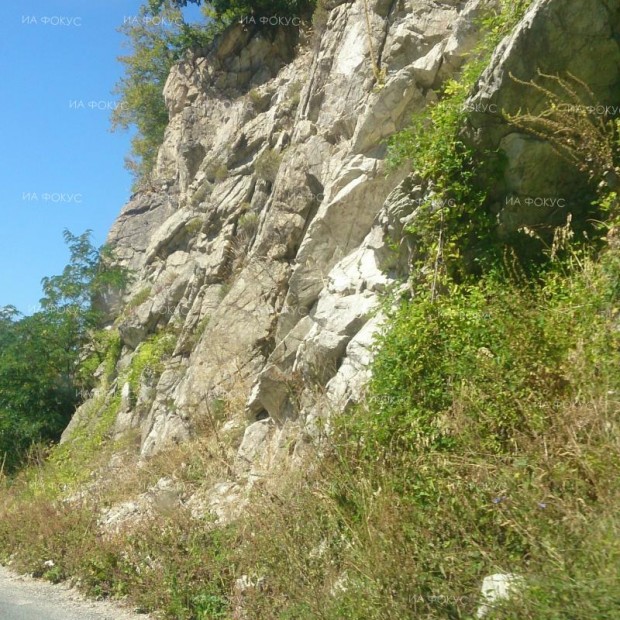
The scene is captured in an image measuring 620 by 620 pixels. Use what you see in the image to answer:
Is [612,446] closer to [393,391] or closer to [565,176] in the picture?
[393,391]

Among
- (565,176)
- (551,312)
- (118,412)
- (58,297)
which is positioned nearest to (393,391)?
(551,312)

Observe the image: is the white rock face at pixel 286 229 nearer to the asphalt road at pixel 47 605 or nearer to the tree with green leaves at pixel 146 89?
the asphalt road at pixel 47 605

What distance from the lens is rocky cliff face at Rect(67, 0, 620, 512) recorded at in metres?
8.66

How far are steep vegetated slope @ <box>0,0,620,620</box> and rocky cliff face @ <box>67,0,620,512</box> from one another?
0.05 m

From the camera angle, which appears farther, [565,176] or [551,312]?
[565,176]

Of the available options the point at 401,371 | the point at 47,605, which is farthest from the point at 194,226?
the point at 401,371

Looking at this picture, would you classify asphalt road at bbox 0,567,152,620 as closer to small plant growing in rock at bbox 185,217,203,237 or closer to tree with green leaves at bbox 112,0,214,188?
small plant growing in rock at bbox 185,217,203,237

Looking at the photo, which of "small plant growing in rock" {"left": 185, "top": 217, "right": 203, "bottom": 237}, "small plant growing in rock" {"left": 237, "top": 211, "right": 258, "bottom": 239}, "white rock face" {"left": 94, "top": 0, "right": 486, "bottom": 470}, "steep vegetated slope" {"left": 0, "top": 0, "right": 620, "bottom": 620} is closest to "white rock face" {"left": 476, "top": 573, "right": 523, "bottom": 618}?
"steep vegetated slope" {"left": 0, "top": 0, "right": 620, "bottom": 620}

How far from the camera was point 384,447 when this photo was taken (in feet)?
21.7

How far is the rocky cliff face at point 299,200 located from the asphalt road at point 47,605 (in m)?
2.26

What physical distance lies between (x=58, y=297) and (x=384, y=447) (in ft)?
63.8

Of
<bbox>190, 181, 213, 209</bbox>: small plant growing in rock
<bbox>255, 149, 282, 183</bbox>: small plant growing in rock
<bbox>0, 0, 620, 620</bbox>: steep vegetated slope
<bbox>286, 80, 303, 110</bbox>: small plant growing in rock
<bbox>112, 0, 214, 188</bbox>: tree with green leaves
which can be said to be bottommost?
<bbox>0, 0, 620, 620</bbox>: steep vegetated slope

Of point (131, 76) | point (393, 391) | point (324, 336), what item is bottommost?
point (393, 391)

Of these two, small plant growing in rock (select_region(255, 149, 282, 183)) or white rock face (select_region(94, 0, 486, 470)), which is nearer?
white rock face (select_region(94, 0, 486, 470))
